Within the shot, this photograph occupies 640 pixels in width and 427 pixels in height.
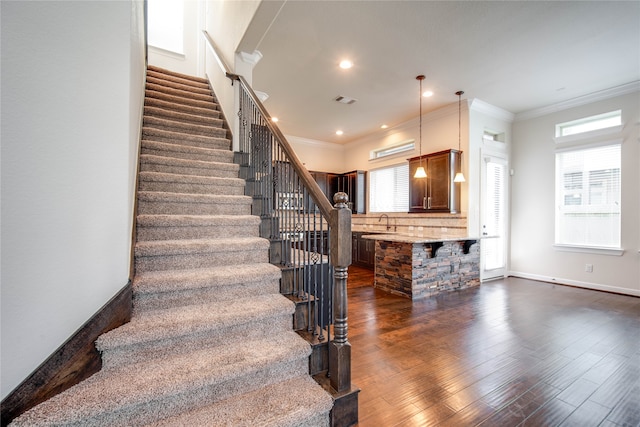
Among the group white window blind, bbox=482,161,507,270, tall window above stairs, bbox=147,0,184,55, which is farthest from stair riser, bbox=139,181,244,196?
tall window above stairs, bbox=147,0,184,55

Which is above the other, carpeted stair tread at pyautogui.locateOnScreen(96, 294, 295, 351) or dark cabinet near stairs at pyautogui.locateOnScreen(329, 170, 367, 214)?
dark cabinet near stairs at pyautogui.locateOnScreen(329, 170, 367, 214)

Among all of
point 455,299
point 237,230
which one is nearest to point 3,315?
point 237,230

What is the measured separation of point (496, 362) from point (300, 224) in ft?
6.77

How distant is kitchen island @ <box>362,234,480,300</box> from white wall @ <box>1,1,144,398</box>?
3747 millimetres

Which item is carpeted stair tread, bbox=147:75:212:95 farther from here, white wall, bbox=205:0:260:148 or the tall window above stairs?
the tall window above stairs

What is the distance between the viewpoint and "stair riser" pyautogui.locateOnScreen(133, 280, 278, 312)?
1711 mm

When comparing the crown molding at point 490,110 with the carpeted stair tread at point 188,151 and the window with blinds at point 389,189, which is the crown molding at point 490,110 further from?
the carpeted stair tread at point 188,151

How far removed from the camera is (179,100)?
13.8 feet

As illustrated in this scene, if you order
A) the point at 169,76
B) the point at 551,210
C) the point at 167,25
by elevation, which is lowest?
the point at 551,210

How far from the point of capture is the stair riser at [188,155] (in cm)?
297

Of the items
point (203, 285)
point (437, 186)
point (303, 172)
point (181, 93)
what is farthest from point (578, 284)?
point (181, 93)

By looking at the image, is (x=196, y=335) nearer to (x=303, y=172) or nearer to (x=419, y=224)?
(x=303, y=172)

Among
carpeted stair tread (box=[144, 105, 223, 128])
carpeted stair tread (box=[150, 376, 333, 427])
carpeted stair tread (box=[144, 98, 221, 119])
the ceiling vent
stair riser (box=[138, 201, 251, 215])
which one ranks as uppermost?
the ceiling vent

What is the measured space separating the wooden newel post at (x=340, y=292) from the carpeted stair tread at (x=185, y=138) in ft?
8.30
